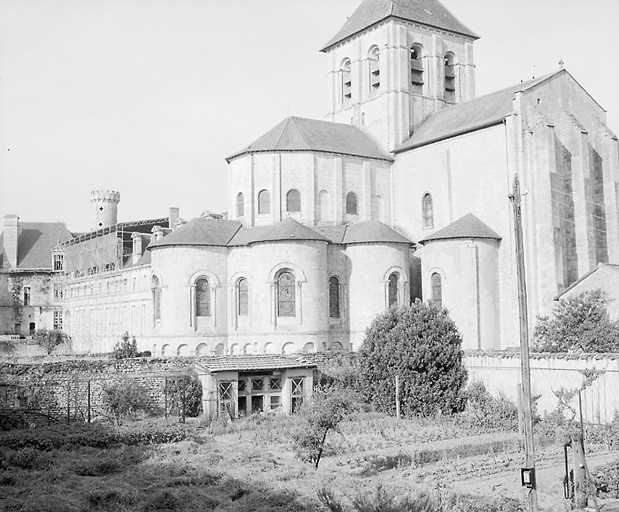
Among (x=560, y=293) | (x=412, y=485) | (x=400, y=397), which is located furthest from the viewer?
(x=560, y=293)

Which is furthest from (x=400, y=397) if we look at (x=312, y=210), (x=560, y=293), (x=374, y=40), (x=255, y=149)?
(x=374, y=40)

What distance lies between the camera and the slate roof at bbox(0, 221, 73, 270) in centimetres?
7838

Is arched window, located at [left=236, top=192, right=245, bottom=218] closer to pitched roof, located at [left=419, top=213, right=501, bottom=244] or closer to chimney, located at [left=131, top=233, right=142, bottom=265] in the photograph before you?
pitched roof, located at [left=419, top=213, right=501, bottom=244]

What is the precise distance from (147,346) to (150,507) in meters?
32.2

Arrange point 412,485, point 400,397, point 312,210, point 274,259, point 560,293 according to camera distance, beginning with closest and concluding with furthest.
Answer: point 412,485 → point 400,397 → point 560,293 → point 274,259 → point 312,210

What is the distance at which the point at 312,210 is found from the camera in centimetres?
4538

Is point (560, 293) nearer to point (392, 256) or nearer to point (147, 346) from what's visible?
point (392, 256)

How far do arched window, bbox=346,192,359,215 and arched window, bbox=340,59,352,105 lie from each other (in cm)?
950

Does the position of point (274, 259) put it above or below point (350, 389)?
above

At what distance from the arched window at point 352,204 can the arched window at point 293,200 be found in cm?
312

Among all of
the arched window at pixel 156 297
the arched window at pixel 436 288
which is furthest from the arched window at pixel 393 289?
the arched window at pixel 156 297

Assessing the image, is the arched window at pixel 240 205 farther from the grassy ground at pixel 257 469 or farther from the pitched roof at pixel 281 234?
the grassy ground at pixel 257 469

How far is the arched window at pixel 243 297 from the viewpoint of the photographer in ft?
141

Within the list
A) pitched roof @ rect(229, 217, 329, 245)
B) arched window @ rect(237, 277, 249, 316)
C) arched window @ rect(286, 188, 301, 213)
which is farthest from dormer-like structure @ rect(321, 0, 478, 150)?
arched window @ rect(237, 277, 249, 316)
